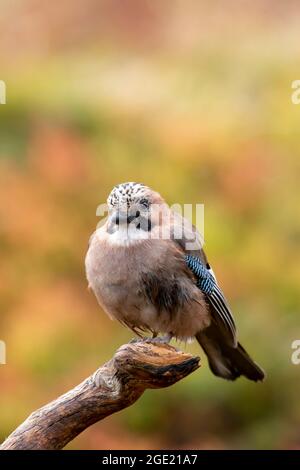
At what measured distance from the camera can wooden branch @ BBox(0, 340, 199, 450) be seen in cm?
562

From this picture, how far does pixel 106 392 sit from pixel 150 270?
2.88 ft

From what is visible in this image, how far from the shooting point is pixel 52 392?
34.4 feet

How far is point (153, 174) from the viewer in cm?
1253

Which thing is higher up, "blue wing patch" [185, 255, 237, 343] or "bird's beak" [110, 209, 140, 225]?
"bird's beak" [110, 209, 140, 225]

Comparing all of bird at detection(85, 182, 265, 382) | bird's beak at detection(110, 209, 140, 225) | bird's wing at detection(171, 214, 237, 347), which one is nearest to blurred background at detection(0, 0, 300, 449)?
bird's wing at detection(171, 214, 237, 347)

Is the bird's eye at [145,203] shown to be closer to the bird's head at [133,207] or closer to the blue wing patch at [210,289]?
the bird's head at [133,207]

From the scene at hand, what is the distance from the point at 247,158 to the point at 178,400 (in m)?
3.69

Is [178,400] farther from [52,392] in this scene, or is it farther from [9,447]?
[9,447]

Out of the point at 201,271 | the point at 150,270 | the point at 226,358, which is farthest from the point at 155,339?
the point at 226,358

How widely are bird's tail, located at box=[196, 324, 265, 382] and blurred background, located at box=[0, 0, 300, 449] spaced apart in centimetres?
269

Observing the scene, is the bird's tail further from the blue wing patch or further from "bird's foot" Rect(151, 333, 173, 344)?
"bird's foot" Rect(151, 333, 173, 344)

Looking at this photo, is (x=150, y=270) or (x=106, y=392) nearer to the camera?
(x=106, y=392)

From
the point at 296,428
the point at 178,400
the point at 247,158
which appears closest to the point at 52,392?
the point at 178,400

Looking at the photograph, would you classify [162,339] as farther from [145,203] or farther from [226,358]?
[226,358]
